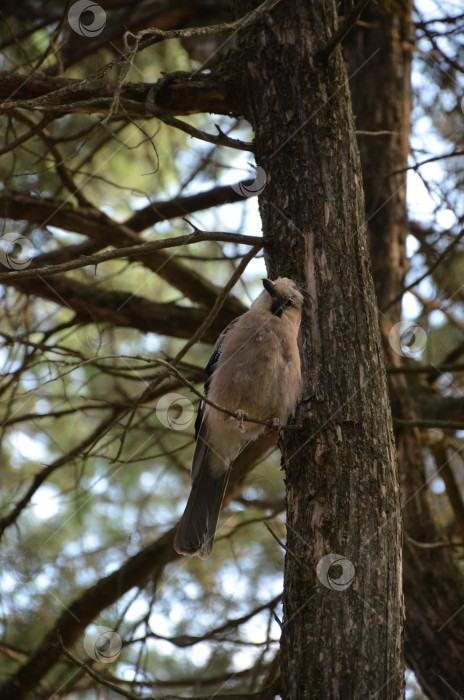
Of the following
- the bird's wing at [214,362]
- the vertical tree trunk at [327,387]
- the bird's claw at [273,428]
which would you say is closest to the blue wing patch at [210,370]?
the bird's wing at [214,362]

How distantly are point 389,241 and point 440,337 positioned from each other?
67.8 inches

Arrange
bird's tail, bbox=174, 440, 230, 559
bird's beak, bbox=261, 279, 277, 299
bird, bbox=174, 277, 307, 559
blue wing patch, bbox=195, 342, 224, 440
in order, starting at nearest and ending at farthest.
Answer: bird's beak, bbox=261, 279, 277, 299, bird, bbox=174, 277, 307, 559, bird's tail, bbox=174, 440, 230, 559, blue wing patch, bbox=195, 342, 224, 440

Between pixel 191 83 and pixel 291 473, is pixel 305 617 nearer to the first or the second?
pixel 291 473

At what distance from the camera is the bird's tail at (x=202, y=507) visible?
4.23 metres

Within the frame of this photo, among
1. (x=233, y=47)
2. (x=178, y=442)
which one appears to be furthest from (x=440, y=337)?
(x=233, y=47)

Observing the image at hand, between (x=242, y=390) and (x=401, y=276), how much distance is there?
2391 mm

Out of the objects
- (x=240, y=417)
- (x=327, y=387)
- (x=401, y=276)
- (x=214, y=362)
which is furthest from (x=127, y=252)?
(x=401, y=276)

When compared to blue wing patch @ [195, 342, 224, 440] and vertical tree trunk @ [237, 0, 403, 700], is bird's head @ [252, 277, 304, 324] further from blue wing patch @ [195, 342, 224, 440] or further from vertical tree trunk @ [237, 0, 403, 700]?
blue wing patch @ [195, 342, 224, 440]

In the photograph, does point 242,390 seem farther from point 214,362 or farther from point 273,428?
point 214,362

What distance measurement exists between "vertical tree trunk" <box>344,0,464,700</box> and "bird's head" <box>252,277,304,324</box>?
1568mm

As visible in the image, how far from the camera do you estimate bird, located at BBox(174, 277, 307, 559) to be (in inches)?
156

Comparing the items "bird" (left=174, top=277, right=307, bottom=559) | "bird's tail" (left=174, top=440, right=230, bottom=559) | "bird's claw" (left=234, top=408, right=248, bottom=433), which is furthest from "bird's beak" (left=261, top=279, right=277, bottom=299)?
"bird's tail" (left=174, top=440, right=230, bottom=559)

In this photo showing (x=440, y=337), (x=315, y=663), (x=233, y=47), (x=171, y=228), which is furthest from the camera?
(x=440, y=337)

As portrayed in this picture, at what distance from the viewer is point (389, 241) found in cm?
600
